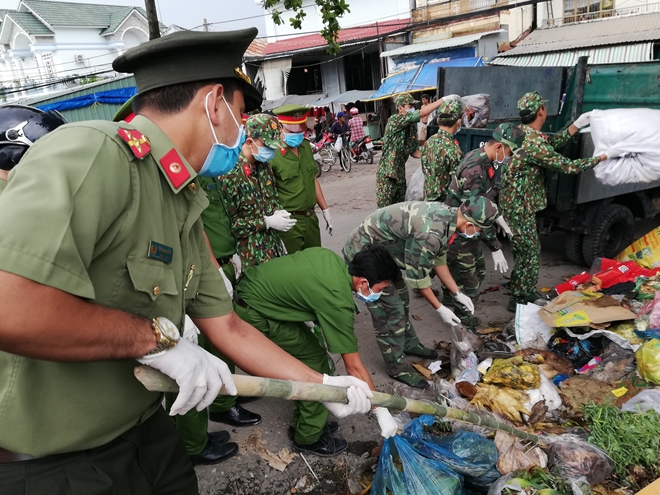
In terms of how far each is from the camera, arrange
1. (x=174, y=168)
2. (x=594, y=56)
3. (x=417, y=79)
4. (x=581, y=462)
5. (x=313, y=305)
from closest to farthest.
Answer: (x=174, y=168), (x=581, y=462), (x=313, y=305), (x=594, y=56), (x=417, y=79)

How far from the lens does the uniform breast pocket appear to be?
3.38ft

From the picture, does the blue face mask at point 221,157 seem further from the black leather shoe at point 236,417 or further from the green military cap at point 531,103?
the green military cap at point 531,103

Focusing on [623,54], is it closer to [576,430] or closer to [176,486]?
[576,430]

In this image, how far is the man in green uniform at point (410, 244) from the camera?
3279mm

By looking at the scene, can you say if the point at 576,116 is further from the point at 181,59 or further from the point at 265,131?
the point at 181,59

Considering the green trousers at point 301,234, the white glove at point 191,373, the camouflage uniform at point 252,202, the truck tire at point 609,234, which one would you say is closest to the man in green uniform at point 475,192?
the truck tire at point 609,234

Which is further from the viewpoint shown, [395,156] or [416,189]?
[416,189]

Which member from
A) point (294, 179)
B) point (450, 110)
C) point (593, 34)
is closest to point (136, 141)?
point (294, 179)

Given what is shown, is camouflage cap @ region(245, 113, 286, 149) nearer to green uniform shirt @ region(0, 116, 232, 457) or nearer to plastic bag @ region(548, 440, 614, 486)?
green uniform shirt @ region(0, 116, 232, 457)

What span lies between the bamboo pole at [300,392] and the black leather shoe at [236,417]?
146 centimetres

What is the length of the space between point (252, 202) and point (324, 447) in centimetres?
175

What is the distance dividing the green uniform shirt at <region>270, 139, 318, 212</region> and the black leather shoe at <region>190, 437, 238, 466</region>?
2.10 meters

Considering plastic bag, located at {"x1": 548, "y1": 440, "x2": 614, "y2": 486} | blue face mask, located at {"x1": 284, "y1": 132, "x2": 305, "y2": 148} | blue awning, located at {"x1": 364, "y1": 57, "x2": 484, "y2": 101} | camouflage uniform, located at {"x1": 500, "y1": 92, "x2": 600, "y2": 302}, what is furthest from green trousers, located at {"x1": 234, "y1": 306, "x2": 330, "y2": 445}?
blue awning, located at {"x1": 364, "y1": 57, "x2": 484, "y2": 101}

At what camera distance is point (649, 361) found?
107 inches
